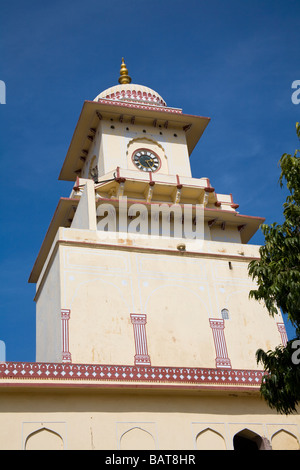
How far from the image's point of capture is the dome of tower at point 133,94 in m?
27.8

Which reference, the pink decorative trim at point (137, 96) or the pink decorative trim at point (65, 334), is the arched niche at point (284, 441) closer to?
the pink decorative trim at point (65, 334)

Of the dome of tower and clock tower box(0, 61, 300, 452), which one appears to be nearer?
clock tower box(0, 61, 300, 452)

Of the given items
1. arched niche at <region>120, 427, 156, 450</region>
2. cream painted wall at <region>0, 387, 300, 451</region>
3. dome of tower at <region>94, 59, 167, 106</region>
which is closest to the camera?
cream painted wall at <region>0, 387, 300, 451</region>

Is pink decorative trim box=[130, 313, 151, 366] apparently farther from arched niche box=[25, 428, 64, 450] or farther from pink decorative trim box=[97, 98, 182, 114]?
pink decorative trim box=[97, 98, 182, 114]

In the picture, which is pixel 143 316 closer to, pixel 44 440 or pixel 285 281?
pixel 44 440

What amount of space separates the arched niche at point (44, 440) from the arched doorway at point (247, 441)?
4.63 meters

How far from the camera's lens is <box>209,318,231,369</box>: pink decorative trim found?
17.9 meters

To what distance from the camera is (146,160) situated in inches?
1011

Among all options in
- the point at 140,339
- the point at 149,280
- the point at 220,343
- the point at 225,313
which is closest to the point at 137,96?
the point at 149,280

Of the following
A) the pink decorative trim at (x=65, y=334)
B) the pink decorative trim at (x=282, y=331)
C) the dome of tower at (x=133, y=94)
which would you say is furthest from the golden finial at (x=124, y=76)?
the pink decorative trim at (x=65, y=334)

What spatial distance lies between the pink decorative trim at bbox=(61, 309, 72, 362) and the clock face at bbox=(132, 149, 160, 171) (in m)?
9.68

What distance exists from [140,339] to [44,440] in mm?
4416

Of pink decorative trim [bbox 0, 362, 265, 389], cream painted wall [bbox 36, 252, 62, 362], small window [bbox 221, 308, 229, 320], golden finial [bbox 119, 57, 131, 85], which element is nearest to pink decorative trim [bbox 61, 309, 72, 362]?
cream painted wall [bbox 36, 252, 62, 362]
